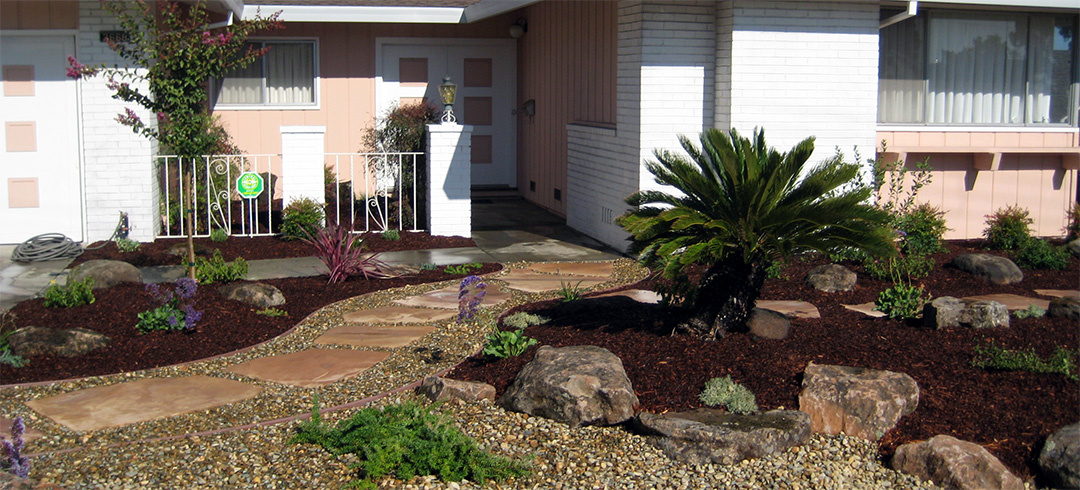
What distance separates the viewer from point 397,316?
7.29 m

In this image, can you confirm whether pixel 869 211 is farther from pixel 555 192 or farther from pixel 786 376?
pixel 555 192

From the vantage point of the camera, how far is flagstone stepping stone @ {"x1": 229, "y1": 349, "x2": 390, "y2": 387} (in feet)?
19.2

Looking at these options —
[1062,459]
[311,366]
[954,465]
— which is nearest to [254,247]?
[311,366]

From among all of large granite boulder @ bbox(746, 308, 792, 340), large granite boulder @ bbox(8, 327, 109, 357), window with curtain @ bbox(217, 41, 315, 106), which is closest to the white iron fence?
window with curtain @ bbox(217, 41, 315, 106)

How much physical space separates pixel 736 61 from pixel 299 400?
5.63m

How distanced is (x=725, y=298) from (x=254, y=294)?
12.0 ft

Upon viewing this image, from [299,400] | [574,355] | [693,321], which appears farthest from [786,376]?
[299,400]

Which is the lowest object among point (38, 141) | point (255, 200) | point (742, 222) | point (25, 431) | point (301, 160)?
point (25, 431)

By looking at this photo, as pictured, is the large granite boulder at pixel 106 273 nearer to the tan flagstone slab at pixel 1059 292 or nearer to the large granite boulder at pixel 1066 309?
the large granite boulder at pixel 1066 309

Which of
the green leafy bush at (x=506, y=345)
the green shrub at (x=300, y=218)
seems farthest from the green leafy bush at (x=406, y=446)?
the green shrub at (x=300, y=218)

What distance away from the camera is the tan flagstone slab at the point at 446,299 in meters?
7.62

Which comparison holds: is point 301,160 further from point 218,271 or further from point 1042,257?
point 1042,257

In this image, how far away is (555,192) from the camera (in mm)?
12805

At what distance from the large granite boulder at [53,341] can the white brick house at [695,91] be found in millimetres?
4114
